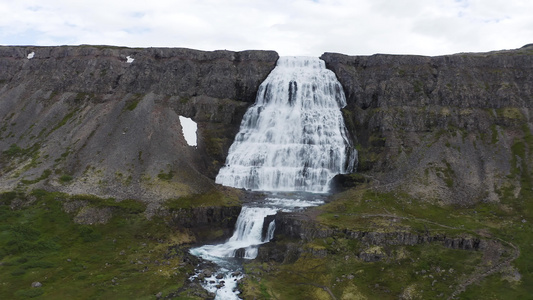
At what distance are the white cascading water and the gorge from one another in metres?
2.38

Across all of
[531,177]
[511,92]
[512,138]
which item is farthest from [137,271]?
[511,92]

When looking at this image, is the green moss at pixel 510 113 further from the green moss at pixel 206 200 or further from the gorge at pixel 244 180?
the green moss at pixel 206 200

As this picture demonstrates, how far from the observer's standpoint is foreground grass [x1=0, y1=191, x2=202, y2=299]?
1670 inches

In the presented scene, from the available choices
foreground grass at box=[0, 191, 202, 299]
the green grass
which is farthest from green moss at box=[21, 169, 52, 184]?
the green grass

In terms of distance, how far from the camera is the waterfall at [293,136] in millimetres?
77312

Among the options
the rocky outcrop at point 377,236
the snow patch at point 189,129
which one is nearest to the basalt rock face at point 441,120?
the rocky outcrop at point 377,236

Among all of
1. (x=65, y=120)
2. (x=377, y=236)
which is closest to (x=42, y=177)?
(x=65, y=120)

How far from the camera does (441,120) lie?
8331 centimetres

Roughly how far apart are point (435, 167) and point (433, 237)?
24.3m

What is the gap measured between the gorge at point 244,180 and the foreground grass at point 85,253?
267 mm

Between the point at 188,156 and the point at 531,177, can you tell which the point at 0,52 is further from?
the point at 531,177

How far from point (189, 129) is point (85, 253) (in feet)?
134

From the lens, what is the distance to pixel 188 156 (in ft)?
259

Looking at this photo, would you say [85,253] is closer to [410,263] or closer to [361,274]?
[361,274]
